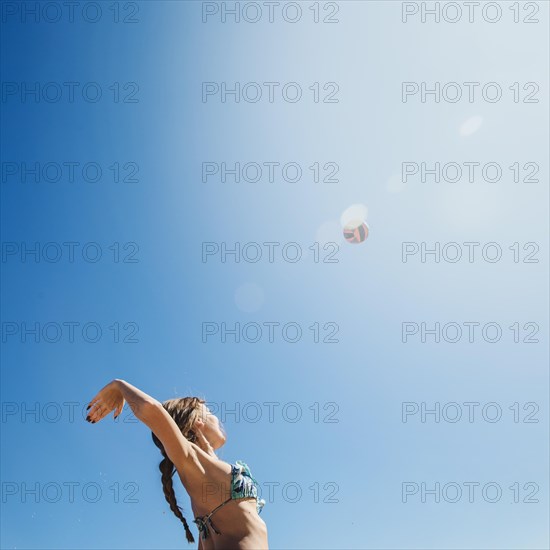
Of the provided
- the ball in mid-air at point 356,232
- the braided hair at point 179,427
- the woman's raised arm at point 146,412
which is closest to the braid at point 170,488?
the braided hair at point 179,427

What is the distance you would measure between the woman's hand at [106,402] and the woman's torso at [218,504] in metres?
0.65

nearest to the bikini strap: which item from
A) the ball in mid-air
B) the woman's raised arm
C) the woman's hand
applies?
the woman's raised arm

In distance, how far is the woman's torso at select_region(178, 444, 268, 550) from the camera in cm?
450

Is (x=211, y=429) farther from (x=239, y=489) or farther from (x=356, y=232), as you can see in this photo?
(x=356, y=232)

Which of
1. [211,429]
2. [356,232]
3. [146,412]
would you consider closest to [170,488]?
[211,429]

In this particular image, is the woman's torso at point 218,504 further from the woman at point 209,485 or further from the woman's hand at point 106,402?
the woman's hand at point 106,402

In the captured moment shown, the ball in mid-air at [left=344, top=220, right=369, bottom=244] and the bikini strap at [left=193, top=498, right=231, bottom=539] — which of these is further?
the ball in mid-air at [left=344, top=220, right=369, bottom=244]

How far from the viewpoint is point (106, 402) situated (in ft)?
15.0

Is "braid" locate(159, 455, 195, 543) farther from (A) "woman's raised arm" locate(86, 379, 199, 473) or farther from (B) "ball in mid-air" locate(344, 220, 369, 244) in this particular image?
(B) "ball in mid-air" locate(344, 220, 369, 244)

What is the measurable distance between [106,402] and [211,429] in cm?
98

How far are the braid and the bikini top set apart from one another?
23.6 inches

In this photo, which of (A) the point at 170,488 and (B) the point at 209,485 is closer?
(B) the point at 209,485

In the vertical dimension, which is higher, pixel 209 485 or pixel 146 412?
pixel 146 412

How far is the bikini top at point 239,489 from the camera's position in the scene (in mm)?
4562
